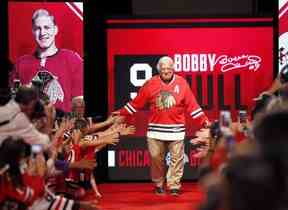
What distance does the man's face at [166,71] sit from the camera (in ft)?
31.5

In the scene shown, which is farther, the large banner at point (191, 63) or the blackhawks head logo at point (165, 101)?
the large banner at point (191, 63)

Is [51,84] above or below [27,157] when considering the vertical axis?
above

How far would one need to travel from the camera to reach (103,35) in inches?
413

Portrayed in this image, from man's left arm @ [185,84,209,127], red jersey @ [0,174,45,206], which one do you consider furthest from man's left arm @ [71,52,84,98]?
red jersey @ [0,174,45,206]

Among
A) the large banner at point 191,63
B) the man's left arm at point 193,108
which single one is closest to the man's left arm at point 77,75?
the large banner at point 191,63

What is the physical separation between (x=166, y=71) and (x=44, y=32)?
167 cm

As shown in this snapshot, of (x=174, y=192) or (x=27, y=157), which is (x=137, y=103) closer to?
(x=174, y=192)

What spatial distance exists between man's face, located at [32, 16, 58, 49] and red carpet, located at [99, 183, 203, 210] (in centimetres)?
191

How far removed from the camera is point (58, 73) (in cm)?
1014

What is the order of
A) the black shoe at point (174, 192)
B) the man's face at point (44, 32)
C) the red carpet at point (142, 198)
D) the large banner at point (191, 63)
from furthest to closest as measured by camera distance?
the large banner at point (191, 63) < the man's face at point (44, 32) < the black shoe at point (174, 192) < the red carpet at point (142, 198)

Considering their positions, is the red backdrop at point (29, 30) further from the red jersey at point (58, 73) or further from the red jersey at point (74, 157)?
the red jersey at point (74, 157)

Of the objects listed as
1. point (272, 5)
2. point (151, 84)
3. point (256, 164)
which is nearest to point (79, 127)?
point (151, 84)

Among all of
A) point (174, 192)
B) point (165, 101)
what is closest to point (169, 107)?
point (165, 101)

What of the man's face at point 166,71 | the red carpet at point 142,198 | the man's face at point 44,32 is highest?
the man's face at point 44,32
